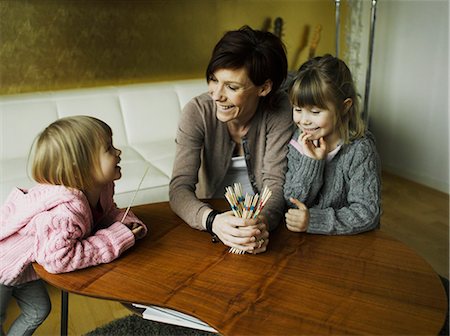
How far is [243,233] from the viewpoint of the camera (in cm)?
124

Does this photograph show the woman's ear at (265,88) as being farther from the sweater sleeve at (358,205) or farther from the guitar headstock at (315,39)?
the guitar headstock at (315,39)

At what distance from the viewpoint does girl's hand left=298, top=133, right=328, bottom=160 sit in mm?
1467

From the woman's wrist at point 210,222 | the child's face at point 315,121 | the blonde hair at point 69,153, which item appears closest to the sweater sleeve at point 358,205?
the child's face at point 315,121

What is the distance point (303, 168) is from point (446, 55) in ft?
6.60

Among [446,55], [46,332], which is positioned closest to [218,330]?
[46,332]

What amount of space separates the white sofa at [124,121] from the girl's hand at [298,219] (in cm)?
95

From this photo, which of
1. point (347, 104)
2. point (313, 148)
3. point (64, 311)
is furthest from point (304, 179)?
point (64, 311)

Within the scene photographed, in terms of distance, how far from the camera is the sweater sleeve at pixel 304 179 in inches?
57.7

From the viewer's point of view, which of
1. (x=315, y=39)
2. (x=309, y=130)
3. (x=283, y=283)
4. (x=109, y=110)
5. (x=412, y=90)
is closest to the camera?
(x=283, y=283)

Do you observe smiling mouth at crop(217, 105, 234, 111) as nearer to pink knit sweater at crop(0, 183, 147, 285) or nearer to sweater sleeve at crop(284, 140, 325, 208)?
sweater sleeve at crop(284, 140, 325, 208)

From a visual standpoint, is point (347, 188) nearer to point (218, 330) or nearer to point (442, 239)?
point (218, 330)

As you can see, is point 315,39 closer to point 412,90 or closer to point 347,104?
point 412,90

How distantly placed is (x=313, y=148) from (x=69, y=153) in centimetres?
69

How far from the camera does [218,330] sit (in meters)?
0.99
